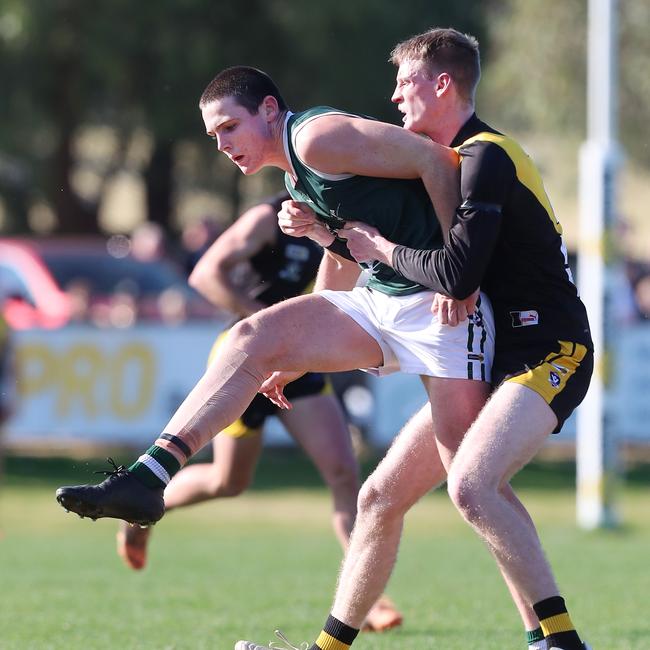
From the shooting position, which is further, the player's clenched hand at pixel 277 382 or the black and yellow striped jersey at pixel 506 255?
the player's clenched hand at pixel 277 382

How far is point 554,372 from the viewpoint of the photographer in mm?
5422

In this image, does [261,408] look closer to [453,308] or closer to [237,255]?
[237,255]

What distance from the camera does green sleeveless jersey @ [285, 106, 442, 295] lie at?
5.55 metres

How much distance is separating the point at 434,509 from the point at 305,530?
6.61 feet

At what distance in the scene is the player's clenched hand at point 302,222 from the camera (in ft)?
18.7

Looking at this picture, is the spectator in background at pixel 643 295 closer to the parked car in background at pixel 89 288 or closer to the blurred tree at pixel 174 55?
the parked car in background at pixel 89 288

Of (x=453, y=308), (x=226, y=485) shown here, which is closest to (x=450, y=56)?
(x=453, y=308)

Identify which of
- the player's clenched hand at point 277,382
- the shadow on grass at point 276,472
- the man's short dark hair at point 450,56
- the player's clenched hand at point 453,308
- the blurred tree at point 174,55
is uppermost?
the blurred tree at point 174,55

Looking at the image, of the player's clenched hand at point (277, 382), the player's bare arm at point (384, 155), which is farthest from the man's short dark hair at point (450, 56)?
the player's clenched hand at point (277, 382)

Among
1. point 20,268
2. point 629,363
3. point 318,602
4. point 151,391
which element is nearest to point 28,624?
point 318,602

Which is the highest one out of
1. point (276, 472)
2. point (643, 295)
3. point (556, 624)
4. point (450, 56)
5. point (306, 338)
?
point (450, 56)

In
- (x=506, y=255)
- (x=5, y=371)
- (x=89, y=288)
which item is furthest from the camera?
(x=89, y=288)

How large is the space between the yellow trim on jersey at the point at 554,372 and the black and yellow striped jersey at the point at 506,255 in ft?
0.16

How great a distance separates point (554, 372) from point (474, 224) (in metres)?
0.65
